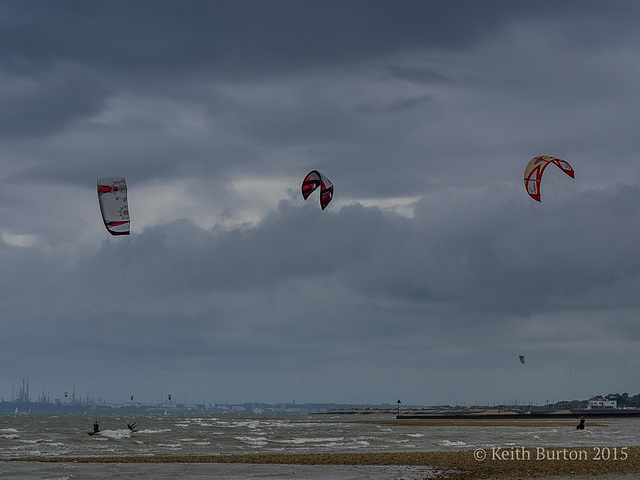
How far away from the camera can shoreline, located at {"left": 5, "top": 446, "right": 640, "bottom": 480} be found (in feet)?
95.5

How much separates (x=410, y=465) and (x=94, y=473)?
14296 mm

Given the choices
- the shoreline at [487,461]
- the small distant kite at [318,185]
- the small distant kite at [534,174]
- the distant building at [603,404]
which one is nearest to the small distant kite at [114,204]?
the small distant kite at [318,185]

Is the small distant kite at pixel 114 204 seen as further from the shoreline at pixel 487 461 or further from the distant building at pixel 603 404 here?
the distant building at pixel 603 404

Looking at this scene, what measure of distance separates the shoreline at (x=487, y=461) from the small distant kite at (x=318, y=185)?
14877 millimetres

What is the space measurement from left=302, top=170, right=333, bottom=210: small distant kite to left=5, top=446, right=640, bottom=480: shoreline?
1488 centimetres

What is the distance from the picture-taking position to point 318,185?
4519 centimetres

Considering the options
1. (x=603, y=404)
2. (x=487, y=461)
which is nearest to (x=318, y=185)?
(x=487, y=461)

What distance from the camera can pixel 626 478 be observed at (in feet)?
88.1

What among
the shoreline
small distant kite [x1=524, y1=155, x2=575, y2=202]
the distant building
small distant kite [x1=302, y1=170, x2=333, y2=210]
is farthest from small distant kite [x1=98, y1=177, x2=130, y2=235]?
the distant building

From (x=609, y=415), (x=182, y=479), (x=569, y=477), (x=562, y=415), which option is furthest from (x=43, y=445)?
(x=609, y=415)

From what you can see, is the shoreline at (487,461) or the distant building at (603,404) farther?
the distant building at (603,404)

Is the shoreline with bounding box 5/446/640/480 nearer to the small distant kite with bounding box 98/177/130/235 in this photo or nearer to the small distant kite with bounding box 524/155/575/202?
the small distant kite with bounding box 98/177/130/235

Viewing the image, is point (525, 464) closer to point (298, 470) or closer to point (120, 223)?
point (298, 470)

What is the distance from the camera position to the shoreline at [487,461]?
2912 cm
